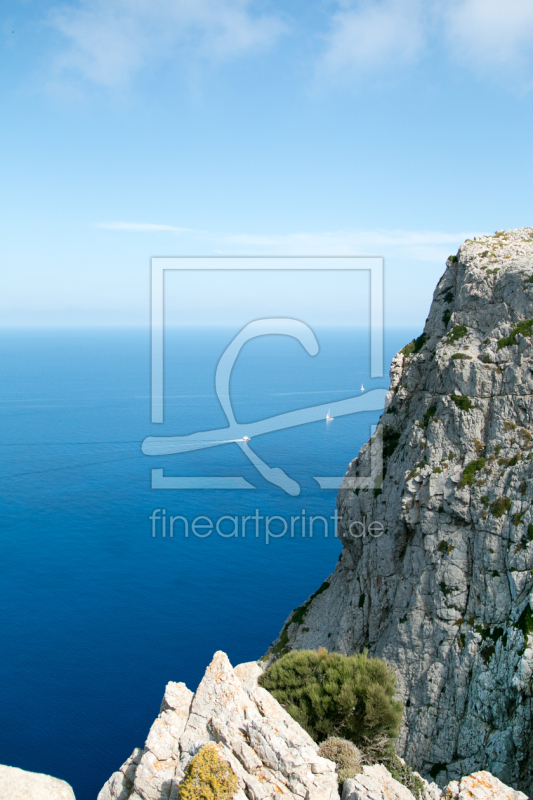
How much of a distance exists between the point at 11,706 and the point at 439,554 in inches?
1524

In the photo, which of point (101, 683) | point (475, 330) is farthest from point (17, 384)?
point (475, 330)

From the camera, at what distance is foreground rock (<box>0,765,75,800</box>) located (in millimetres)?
13258

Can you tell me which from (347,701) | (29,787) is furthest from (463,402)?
(29,787)

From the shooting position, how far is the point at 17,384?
18450cm

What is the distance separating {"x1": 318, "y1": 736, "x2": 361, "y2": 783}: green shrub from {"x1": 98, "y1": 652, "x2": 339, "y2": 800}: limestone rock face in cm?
133

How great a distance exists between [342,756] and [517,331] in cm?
1917

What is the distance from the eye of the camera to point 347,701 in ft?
67.2

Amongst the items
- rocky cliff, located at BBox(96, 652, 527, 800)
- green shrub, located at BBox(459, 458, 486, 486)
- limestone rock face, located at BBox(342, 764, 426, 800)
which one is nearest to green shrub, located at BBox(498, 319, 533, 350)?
green shrub, located at BBox(459, 458, 486, 486)

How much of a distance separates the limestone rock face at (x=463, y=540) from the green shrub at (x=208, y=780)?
12.2 meters

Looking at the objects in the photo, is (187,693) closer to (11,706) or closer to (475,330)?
(475,330)

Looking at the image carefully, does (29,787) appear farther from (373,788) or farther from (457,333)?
(457,333)

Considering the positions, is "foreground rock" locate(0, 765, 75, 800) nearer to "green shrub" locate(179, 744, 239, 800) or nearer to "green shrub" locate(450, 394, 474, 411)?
"green shrub" locate(179, 744, 239, 800)

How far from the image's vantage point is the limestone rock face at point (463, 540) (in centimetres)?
2236

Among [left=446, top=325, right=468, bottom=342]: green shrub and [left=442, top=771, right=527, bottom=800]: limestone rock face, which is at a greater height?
[left=446, top=325, right=468, bottom=342]: green shrub
